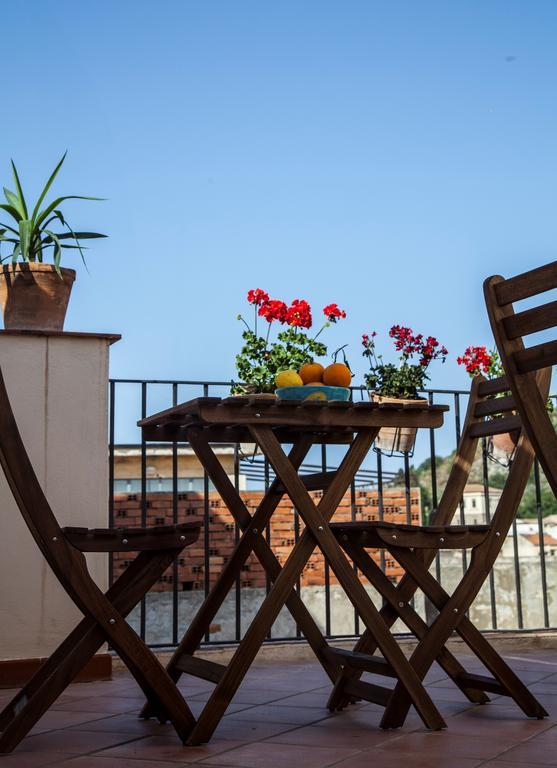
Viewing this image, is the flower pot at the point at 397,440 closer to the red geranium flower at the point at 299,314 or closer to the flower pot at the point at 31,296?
the red geranium flower at the point at 299,314

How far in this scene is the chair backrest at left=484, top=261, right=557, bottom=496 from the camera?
1.53m

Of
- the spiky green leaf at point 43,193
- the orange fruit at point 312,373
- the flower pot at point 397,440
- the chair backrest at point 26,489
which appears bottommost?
the chair backrest at point 26,489

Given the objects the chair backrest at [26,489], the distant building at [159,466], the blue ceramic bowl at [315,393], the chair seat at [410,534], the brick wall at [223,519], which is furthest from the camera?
the distant building at [159,466]

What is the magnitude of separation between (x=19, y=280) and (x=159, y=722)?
193 centimetres

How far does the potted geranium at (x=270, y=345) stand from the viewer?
3090 millimetres

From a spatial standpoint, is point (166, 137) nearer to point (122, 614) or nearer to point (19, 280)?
point (19, 280)

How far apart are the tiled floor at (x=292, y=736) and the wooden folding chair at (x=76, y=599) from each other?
0.10 metres

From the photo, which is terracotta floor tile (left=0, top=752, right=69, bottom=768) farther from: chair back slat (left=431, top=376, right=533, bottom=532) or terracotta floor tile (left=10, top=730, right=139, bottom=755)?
chair back slat (left=431, top=376, right=533, bottom=532)

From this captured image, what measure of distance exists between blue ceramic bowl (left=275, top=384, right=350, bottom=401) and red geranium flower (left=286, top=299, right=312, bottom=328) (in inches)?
22.2

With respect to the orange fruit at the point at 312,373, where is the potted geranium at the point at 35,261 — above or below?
above

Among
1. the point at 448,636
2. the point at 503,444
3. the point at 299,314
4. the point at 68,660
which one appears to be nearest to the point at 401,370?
the point at 299,314

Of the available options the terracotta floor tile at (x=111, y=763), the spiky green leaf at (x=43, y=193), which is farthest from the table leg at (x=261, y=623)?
the spiky green leaf at (x=43, y=193)

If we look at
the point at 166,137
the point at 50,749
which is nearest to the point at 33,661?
the point at 50,749

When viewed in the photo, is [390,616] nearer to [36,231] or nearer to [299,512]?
→ [299,512]
